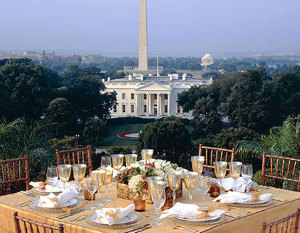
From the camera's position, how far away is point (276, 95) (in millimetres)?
37312

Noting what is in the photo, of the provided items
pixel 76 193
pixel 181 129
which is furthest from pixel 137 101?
pixel 76 193

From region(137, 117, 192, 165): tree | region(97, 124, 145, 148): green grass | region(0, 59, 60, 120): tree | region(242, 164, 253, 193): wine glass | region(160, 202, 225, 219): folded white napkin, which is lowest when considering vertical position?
region(97, 124, 145, 148): green grass

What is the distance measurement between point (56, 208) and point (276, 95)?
3483cm

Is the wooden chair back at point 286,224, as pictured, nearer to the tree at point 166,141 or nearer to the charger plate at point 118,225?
the charger plate at point 118,225

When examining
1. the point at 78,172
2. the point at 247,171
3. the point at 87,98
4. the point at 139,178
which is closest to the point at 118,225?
the point at 139,178

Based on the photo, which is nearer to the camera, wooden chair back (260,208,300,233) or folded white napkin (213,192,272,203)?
wooden chair back (260,208,300,233)

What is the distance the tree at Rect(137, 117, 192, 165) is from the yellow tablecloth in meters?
21.8

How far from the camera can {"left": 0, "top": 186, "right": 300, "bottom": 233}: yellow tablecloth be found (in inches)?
151

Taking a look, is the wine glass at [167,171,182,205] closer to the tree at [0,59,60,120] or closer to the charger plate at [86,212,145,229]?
→ the charger plate at [86,212,145,229]

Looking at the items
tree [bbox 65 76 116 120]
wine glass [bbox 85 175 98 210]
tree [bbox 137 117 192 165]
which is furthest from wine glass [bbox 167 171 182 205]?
tree [bbox 65 76 116 120]

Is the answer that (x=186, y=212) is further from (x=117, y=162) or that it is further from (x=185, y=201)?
(x=117, y=162)

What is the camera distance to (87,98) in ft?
147

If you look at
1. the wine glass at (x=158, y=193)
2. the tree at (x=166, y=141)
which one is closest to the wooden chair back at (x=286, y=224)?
the wine glass at (x=158, y=193)

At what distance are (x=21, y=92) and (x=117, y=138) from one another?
10768mm
